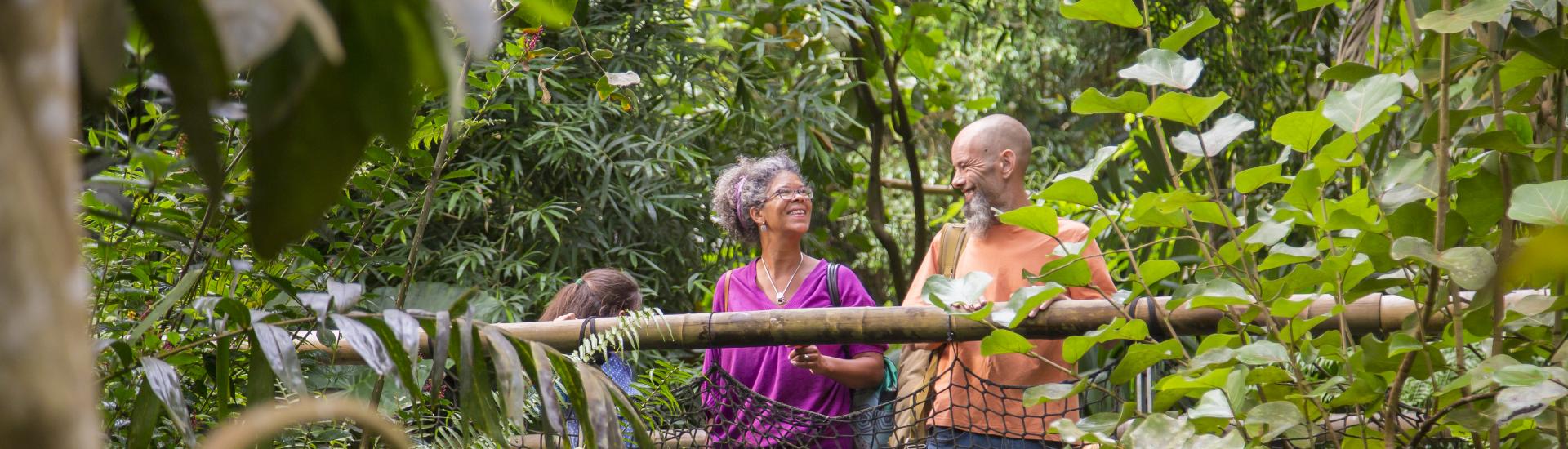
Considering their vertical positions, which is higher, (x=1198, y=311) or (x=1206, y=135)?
(x=1206, y=135)

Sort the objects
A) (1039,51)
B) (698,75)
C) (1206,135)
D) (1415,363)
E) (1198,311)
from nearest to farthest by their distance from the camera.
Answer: (1415,363), (1206,135), (1198,311), (698,75), (1039,51)

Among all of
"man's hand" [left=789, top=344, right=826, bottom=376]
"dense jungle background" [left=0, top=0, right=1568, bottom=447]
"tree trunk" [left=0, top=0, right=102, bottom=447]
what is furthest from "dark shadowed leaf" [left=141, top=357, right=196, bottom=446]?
"man's hand" [left=789, top=344, right=826, bottom=376]

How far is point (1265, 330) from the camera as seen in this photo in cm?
140

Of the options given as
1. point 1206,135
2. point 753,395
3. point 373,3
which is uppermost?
point 373,3

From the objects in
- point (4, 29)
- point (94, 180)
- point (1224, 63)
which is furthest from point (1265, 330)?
point (1224, 63)

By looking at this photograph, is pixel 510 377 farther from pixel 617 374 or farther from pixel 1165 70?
pixel 617 374

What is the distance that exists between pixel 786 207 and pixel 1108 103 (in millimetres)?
1331

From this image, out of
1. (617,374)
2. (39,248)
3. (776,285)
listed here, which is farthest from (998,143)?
(39,248)

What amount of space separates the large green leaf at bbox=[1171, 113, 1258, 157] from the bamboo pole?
15.7 inches

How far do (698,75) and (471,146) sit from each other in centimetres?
79

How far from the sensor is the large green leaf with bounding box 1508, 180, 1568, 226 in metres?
0.97

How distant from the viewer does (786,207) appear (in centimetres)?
255

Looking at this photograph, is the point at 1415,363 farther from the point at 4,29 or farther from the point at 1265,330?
the point at 4,29

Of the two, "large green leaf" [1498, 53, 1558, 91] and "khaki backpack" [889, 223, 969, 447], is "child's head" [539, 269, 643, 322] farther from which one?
"large green leaf" [1498, 53, 1558, 91]
